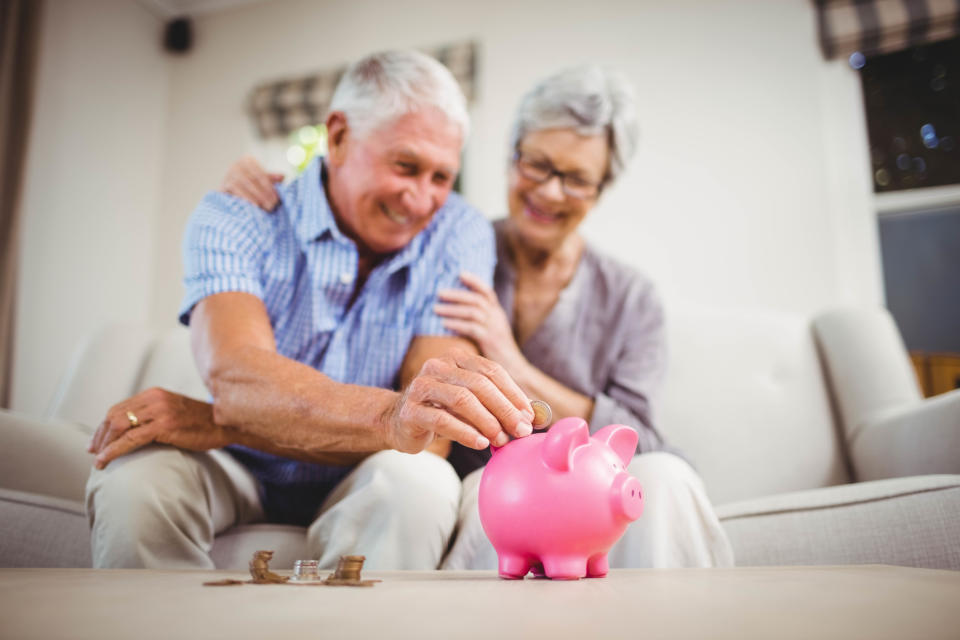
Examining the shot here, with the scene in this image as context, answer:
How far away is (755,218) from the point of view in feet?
9.11

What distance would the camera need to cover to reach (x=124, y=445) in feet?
3.34

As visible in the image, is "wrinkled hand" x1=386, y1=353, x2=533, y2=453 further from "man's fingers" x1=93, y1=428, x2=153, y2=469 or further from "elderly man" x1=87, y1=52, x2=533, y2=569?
"man's fingers" x1=93, y1=428, x2=153, y2=469

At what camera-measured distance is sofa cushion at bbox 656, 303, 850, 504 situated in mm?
1564

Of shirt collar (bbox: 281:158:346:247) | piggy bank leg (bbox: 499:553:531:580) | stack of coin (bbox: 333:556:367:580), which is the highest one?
shirt collar (bbox: 281:158:346:247)

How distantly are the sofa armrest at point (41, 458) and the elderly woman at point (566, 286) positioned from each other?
589 mm

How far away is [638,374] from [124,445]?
89cm

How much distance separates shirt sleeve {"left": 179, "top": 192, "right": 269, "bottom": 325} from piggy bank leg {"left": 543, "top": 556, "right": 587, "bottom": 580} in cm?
70

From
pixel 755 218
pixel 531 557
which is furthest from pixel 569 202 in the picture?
pixel 755 218

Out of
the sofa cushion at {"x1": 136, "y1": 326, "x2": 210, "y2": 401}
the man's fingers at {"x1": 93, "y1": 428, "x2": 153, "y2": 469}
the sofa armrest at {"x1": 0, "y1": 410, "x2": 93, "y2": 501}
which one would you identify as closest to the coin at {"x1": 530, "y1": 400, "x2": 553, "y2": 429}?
the man's fingers at {"x1": 93, "y1": 428, "x2": 153, "y2": 469}

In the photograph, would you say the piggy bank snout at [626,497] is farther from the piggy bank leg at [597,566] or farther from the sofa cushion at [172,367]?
the sofa cushion at [172,367]

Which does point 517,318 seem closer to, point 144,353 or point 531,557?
point 531,557

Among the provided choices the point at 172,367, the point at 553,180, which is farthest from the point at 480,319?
the point at 172,367

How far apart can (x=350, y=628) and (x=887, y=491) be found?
37.1 inches

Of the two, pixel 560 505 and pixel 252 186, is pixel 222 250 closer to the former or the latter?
pixel 252 186
